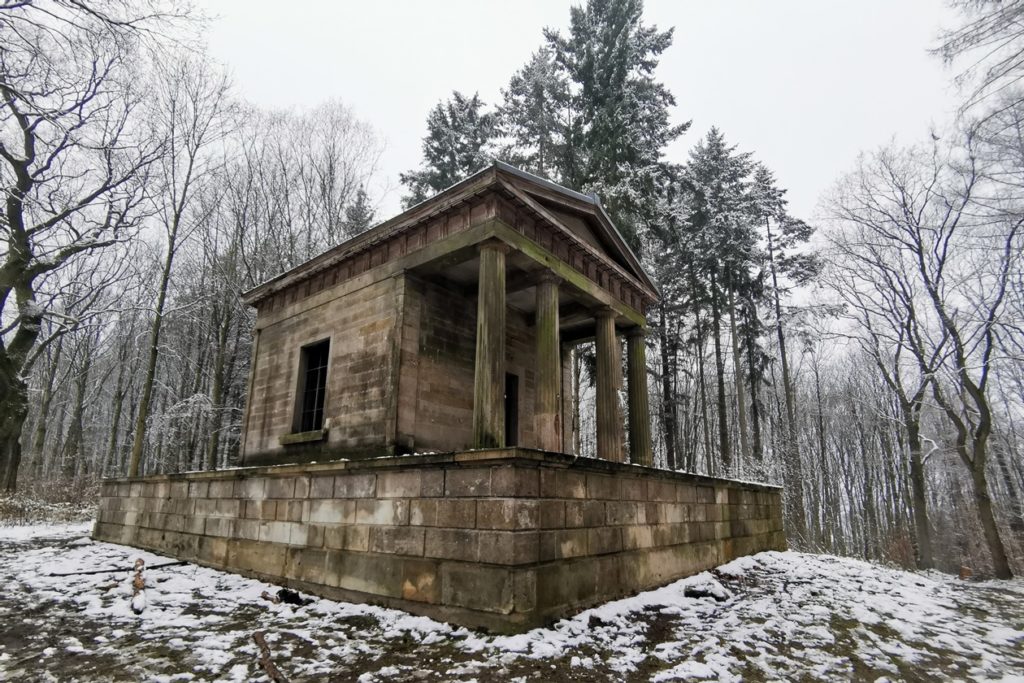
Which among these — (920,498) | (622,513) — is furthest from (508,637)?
(920,498)

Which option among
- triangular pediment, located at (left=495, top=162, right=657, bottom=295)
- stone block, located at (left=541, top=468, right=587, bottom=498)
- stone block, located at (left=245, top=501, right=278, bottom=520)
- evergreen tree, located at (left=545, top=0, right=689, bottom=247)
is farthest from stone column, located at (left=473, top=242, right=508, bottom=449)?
evergreen tree, located at (left=545, top=0, right=689, bottom=247)

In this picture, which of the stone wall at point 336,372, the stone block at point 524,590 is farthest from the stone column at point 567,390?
the stone block at point 524,590

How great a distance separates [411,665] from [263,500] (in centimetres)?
456

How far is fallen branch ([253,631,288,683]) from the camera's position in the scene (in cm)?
389

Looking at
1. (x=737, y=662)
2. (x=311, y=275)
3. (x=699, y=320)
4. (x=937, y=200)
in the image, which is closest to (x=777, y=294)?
(x=699, y=320)

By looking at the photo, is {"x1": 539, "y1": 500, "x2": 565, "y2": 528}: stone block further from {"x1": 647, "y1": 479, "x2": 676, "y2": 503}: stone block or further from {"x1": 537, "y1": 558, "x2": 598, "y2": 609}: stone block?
{"x1": 647, "y1": 479, "x2": 676, "y2": 503}: stone block

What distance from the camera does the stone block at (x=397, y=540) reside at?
5746 mm

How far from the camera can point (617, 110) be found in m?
19.5

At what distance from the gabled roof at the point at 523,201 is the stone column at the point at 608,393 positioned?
4.80 feet

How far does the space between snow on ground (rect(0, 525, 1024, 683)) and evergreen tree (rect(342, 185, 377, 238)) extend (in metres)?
17.9

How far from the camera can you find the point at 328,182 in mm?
24000

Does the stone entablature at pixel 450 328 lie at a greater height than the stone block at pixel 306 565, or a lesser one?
greater

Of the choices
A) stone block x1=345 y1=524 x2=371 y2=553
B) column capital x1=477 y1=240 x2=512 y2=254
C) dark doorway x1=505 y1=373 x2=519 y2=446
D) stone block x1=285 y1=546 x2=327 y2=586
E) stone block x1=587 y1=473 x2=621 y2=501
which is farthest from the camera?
dark doorway x1=505 y1=373 x2=519 y2=446

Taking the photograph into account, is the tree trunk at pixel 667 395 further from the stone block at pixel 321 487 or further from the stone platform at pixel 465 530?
the stone block at pixel 321 487
